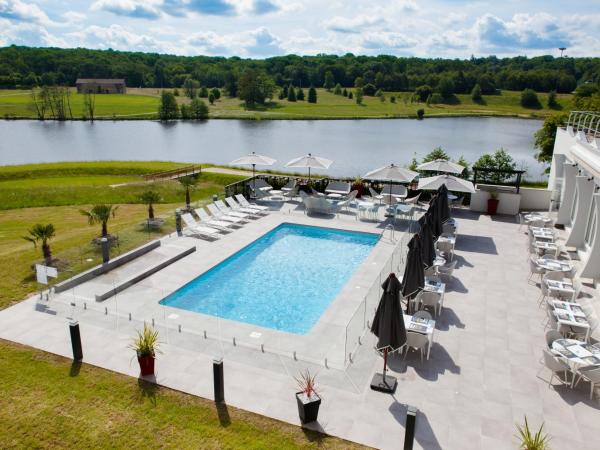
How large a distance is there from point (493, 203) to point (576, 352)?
12446 mm

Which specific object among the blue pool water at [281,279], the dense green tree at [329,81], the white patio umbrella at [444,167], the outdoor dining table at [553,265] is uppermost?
the dense green tree at [329,81]

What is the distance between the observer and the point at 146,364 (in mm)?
8477

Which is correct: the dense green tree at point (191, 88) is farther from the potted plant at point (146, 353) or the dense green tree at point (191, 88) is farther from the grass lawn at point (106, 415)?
the potted plant at point (146, 353)

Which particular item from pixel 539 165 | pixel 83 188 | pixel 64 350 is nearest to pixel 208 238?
pixel 64 350

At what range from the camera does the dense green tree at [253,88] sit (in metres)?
102

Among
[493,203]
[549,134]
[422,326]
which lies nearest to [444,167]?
[493,203]

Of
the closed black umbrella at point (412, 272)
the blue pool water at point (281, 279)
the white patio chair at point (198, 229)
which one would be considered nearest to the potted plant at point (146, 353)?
the blue pool water at point (281, 279)

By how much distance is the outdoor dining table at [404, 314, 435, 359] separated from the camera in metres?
9.22

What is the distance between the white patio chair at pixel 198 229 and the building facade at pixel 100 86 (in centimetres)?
12421

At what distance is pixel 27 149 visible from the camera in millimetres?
55156

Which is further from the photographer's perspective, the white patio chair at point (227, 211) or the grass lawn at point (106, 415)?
the white patio chair at point (227, 211)

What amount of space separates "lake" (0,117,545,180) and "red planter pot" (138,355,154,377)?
36204 mm

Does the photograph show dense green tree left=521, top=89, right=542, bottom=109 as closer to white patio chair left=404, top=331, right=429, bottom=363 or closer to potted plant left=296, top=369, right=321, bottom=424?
white patio chair left=404, top=331, right=429, bottom=363

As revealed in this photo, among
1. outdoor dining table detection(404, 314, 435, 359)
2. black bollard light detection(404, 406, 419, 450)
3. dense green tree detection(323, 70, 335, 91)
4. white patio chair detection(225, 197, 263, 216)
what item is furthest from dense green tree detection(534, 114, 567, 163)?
dense green tree detection(323, 70, 335, 91)
